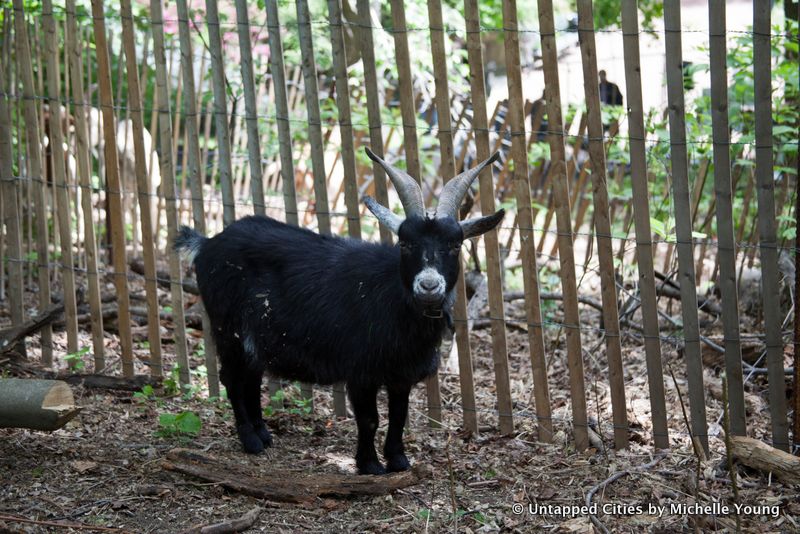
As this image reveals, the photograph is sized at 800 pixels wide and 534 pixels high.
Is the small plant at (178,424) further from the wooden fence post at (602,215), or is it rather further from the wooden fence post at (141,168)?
the wooden fence post at (602,215)

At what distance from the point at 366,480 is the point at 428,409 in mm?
1238

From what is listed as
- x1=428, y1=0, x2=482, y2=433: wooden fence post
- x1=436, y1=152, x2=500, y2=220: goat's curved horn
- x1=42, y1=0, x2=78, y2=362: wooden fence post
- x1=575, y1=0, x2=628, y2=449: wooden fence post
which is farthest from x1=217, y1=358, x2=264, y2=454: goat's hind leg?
x1=575, y1=0, x2=628, y2=449: wooden fence post

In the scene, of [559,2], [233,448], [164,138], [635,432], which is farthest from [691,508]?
[559,2]

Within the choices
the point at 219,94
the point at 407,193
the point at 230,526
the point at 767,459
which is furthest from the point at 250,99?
the point at 767,459

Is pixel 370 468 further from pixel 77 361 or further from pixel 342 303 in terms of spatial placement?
pixel 77 361

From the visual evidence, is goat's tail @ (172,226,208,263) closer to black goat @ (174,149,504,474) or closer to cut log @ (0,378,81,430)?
black goat @ (174,149,504,474)

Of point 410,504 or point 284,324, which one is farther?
point 284,324

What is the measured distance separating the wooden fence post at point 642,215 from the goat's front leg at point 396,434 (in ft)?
4.86

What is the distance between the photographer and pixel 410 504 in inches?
173

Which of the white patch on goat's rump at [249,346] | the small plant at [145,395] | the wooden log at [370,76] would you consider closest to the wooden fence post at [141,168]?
the small plant at [145,395]

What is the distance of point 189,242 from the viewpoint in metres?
5.62

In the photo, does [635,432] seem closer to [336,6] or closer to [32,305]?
[336,6]

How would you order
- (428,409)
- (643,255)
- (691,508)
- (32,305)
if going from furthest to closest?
(32,305), (428,409), (643,255), (691,508)

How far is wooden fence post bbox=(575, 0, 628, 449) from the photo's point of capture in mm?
4766
